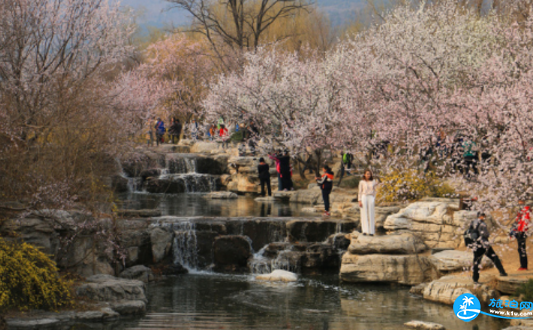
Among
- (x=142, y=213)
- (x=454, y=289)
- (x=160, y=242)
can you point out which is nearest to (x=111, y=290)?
(x=160, y=242)

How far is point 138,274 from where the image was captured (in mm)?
14109

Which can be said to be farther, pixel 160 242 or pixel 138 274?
pixel 160 242

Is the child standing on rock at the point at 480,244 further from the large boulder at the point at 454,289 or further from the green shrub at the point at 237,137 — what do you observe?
the green shrub at the point at 237,137

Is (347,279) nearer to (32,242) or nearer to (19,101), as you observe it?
(32,242)

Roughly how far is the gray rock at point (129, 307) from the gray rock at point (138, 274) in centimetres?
256

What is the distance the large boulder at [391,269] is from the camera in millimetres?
14141

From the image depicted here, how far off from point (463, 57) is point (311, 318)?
1470 cm

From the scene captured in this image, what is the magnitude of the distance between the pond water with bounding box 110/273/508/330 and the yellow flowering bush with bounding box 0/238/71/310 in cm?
136

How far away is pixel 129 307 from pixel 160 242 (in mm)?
4381

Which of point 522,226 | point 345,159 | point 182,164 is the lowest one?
point 522,226

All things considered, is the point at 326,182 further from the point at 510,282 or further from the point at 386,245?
the point at 510,282

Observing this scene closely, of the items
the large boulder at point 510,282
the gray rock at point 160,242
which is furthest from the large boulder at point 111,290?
the large boulder at point 510,282

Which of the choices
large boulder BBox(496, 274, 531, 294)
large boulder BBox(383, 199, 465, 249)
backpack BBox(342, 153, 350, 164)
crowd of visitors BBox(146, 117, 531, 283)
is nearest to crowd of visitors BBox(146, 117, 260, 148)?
crowd of visitors BBox(146, 117, 531, 283)

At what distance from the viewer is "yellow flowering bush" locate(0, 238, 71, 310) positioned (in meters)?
10.2
